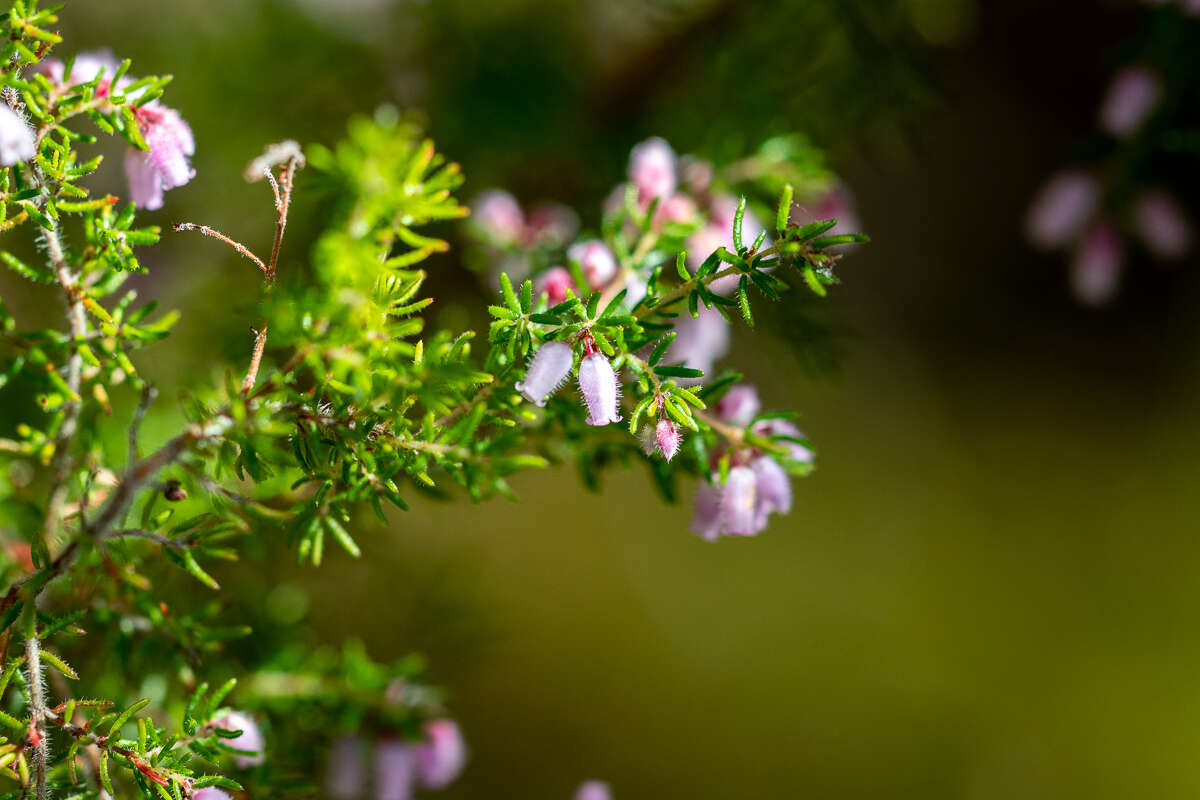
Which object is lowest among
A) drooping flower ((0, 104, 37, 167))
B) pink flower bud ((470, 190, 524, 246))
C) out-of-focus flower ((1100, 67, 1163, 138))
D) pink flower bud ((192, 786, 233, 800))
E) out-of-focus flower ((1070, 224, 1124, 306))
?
pink flower bud ((192, 786, 233, 800))

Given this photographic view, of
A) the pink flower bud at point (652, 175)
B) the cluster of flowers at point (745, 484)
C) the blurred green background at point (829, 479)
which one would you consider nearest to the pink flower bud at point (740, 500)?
the cluster of flowers at point (745, 484)

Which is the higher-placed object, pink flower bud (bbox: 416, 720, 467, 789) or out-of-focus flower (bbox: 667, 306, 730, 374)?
out-of-focus flower (bbox: 667, 306, 730, 374)

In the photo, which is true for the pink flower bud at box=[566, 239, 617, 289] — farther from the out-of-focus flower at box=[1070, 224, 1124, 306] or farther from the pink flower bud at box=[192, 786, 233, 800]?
the out-of-focus flower at box=[1070, 224, 1124, 306]

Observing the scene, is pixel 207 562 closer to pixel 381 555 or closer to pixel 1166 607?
pixel 381 555

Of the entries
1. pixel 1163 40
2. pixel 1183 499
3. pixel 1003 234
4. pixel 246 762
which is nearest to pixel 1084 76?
pixel 1003 234

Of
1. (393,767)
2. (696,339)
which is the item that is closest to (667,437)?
(696,339)

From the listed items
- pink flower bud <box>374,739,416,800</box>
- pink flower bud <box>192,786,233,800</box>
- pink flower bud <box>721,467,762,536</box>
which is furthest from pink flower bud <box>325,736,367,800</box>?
pink flower bud <box>721,467,762,536</box>
